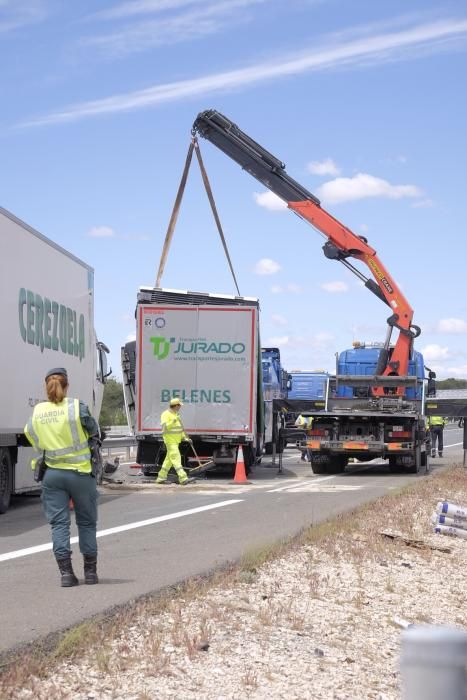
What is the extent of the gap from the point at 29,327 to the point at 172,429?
6.10 m

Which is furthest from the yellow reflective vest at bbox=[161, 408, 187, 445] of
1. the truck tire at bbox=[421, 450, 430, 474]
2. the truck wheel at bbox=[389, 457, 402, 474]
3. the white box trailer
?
the truck tire at bbox=[421, 450, 430, 474]

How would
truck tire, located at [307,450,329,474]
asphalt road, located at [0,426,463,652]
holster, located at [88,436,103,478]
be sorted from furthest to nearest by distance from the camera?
truck tire, located at [307,450,329,474]
holster, located at [88,436,103,478]
asphalt road, located at [0,426,463,652]

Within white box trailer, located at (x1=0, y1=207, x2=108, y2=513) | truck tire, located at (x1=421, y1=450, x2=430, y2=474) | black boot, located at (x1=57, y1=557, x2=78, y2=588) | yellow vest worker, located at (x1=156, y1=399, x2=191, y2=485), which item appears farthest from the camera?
truck tire, located at (x1=421, y1=450, x2=430, y2=474)

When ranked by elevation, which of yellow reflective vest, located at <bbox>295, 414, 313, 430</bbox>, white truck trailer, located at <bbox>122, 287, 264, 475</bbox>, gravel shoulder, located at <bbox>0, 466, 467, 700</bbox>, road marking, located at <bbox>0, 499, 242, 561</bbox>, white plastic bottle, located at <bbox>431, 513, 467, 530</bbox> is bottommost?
road marking, located at <bbox>0, 499, 242, 561</bbox>

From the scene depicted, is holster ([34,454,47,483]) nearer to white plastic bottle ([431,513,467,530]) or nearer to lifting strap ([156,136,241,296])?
white plastic bottle ([431,513,467,530])

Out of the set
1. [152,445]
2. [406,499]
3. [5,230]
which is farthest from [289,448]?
[5,230]

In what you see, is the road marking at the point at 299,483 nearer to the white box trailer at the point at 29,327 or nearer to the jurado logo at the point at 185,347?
the jurado logo at the point at 185,347

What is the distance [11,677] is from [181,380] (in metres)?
18.0

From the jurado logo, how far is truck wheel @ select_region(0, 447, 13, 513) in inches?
324

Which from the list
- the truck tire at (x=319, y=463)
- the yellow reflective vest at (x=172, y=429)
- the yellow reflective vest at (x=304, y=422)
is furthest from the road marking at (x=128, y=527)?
the truck tire at (x=319, y=463)

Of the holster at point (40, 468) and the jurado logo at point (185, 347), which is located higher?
the jurado logo at point (185, 347)

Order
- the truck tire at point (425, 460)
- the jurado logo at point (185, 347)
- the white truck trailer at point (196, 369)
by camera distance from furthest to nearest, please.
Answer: the truck tire at point (425, 460), the jurado logo at point (185, 347), the white truck trailer at point (196, 369)

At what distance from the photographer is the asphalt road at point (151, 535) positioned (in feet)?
24.7

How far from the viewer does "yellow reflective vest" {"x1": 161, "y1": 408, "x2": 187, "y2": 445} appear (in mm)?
20844
